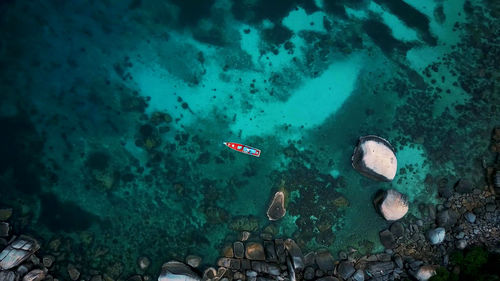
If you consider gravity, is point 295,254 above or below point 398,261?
above

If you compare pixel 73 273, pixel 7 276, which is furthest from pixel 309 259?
pixel 7 276

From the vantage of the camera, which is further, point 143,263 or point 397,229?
point 397,229

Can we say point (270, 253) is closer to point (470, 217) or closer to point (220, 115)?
point (220, 115)

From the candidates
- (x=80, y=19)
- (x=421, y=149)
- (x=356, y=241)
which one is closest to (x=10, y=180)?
(x=80, y=19)

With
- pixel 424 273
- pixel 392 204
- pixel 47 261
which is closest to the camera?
pixel 47 261

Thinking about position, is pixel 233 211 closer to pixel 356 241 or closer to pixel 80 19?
pixel 356 241

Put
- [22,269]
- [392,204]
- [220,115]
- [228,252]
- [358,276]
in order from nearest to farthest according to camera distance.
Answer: [22,269] < [358,276] < [228,252] < [392,204] < [220,115]

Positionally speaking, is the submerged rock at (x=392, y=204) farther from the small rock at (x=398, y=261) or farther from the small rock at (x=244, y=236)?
the small rock at (x=244, y=236)

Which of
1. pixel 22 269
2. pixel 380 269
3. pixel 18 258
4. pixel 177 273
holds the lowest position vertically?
pixel 380 269
